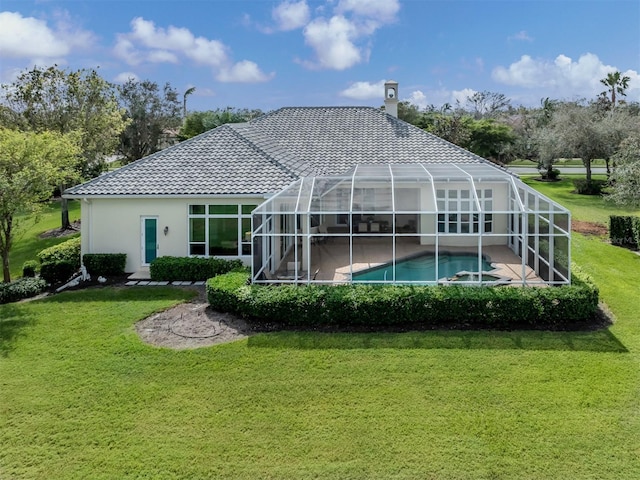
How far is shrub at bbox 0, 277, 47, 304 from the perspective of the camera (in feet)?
54.3

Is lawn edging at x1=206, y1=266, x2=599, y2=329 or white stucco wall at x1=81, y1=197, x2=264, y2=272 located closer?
lawn edging at x1=206, y1=266, x2=599, y2=329

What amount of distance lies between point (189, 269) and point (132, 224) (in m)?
3.28

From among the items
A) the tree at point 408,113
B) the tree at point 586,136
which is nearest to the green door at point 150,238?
the tree at point 586,136

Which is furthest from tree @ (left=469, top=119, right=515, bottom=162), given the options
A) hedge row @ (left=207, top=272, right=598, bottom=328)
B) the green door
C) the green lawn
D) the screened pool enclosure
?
the green lawn

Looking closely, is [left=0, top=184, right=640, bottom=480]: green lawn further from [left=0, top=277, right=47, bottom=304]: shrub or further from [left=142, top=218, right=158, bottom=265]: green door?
[left=142, top=218, right=158, bottom=265]: green door

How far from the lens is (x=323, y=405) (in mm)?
9570

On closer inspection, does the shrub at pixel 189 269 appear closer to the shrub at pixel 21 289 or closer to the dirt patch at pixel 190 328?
the dirt patch at pixel 190 328

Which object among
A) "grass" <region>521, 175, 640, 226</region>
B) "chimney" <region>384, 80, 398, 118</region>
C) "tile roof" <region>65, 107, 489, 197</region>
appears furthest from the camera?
"grass" <region>521, 175, 640, 226</region>

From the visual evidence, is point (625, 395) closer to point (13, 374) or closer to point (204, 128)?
point (13, 374)

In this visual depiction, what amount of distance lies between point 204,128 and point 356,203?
45.7 metres

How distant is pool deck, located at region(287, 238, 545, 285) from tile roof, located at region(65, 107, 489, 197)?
143 inches

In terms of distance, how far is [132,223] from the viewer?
1912 cm

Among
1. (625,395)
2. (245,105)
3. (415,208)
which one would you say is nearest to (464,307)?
(625,395)

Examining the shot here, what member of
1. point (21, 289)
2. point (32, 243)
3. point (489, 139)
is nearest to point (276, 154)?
point (21, 289)
